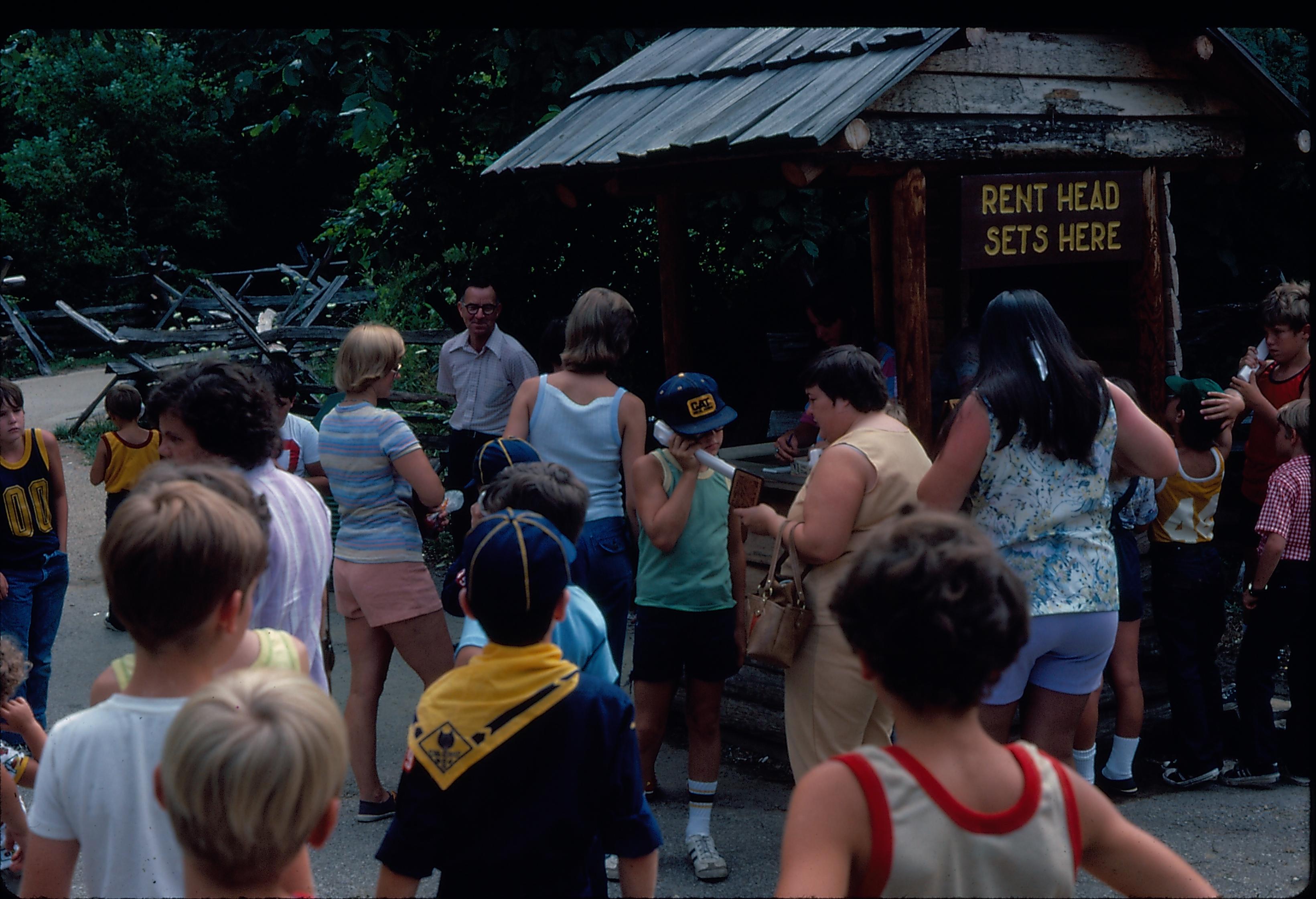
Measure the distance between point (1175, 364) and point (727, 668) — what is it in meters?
3.17

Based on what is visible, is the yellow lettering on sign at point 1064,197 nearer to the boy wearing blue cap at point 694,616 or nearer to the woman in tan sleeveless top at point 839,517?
the woman in tan sleeveless top at point 839,517

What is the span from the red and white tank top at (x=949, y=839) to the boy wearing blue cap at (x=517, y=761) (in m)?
0.63

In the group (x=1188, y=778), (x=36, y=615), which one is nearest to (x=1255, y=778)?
(x=1188, y=778)

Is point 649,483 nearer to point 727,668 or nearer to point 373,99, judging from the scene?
point 727,668

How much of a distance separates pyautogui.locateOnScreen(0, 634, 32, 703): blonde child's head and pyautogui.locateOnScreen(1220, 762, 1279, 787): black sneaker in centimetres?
454

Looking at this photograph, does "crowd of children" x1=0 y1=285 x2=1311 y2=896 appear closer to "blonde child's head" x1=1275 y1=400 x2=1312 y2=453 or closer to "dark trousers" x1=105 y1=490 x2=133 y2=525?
"blonde child's head" x1=1275 y1=400 x2=1312 y2=453

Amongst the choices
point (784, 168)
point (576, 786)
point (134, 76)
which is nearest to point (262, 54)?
point (784, 168)

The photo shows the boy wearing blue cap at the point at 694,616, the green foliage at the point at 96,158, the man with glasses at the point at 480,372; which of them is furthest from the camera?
the green foliage at the point at 96,158

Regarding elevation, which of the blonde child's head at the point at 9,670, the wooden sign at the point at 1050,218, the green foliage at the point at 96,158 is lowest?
the blonde child's head at the point at 9,670

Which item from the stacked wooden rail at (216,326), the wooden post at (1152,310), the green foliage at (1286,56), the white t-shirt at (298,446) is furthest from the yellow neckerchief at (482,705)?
the green foliage at (1286,56)

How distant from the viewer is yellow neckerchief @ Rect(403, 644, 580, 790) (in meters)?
2.07

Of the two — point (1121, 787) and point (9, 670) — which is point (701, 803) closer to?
point (1121, 787)

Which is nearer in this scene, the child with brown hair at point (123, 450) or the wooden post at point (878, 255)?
the wooden post at point (878, 255)

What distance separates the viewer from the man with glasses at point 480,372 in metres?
6.25
